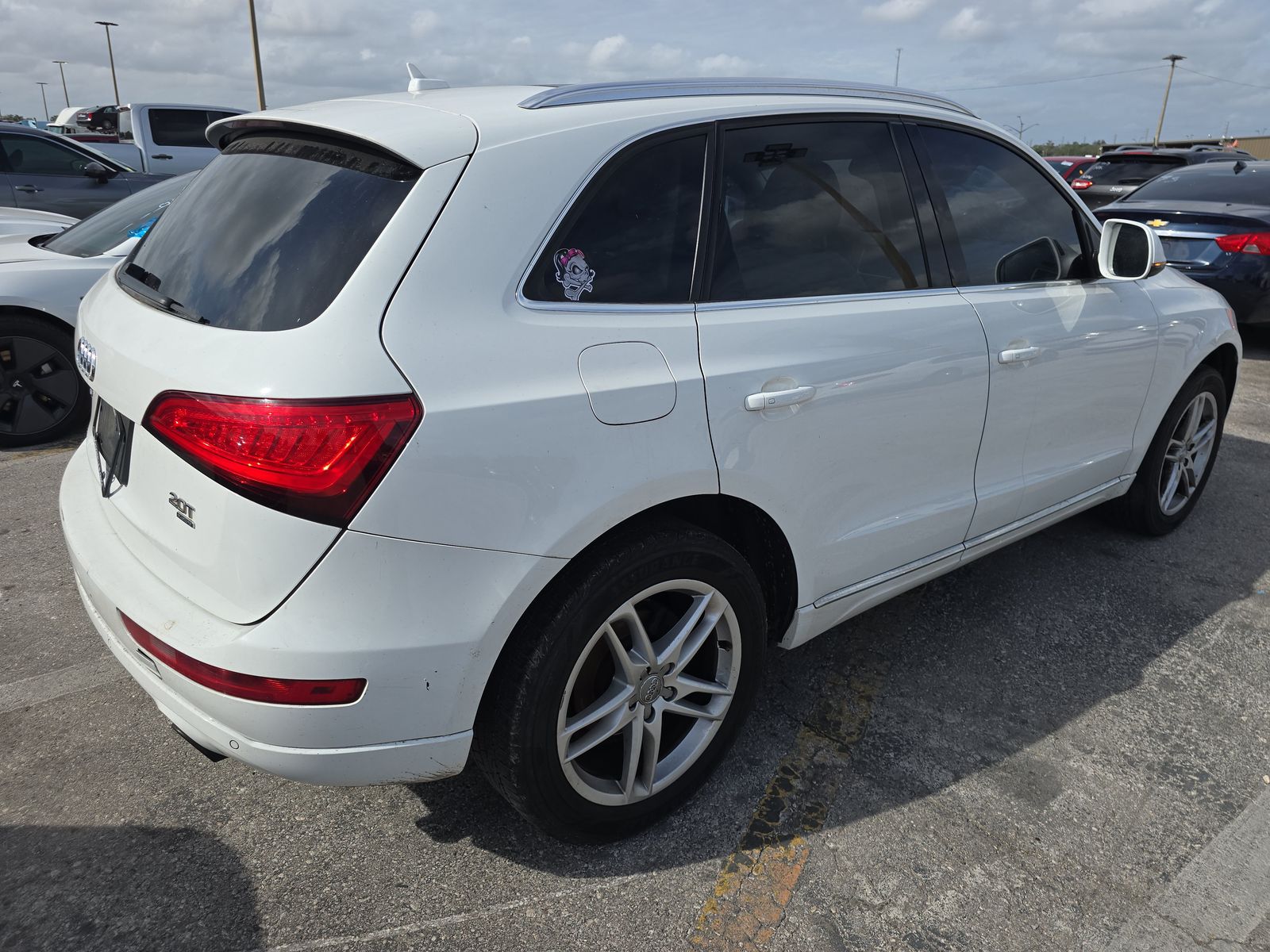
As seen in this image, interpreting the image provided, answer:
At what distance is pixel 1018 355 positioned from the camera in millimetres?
2930

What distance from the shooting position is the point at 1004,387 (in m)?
2.92

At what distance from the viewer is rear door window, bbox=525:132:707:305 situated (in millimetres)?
2047

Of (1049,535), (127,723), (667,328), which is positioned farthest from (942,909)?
(1049,535)

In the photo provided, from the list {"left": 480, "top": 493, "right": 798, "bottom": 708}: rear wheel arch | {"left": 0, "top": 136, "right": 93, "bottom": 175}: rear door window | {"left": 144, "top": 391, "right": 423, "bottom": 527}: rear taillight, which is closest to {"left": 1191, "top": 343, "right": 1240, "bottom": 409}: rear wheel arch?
{"left": 480, "top": 493, "right": 798, "bottom": 708}: rear wheel arch

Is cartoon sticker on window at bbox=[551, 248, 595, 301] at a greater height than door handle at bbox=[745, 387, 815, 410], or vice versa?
cartoon sticker on window at bbox=[551, 248, 595, 301]

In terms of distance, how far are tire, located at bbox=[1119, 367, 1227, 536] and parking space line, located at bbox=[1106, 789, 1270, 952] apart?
1.85 meters

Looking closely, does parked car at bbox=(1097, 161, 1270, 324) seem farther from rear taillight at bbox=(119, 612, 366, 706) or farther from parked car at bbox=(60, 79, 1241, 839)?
rear taillight at bbox=(119, 612, 366, 706)

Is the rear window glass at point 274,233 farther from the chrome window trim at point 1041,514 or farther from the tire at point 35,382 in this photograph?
the tire at point 35,382

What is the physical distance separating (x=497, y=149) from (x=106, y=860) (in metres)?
1.88

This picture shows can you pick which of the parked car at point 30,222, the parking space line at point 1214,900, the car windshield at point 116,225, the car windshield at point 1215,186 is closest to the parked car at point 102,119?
the parked car at point 30,222

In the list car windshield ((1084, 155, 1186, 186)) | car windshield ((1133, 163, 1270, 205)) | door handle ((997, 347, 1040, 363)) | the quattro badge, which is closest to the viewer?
the quattro badge

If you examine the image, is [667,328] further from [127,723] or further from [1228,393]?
[1228,393]

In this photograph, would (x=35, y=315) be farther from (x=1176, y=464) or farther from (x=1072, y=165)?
(x=1072, y=165)

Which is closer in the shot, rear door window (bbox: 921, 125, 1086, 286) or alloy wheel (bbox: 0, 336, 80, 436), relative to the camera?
rear door window (bbox: 921, 125, 1086, 286)
